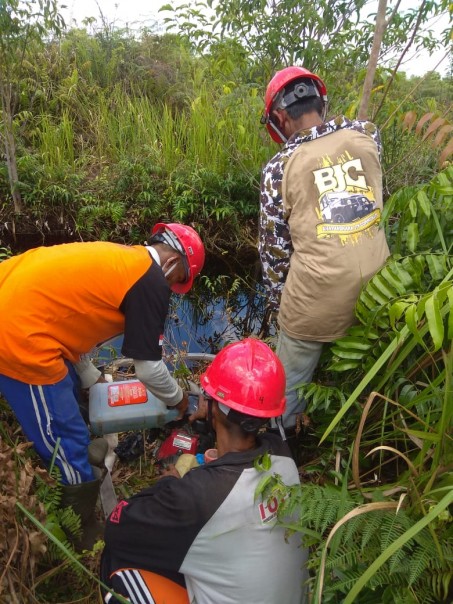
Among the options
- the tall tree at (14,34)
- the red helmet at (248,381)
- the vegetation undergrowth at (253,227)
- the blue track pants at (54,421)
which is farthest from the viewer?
the tall tree at (14,34)

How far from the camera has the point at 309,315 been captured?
223cm

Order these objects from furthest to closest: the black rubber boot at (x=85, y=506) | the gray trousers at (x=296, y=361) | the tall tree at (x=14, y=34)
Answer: the tall tree at (x=14, y=34), the gray trousers at (x=296, y=361), the black rubber boot at (x=85, y=506)

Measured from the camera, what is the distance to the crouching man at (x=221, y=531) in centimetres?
144

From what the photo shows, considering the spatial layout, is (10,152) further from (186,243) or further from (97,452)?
(97,452)

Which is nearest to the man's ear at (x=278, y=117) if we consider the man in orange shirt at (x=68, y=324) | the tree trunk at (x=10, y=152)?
the man in orange shirt at (x=68, y=324)

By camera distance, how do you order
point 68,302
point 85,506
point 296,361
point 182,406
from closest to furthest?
point 68,302 < point 85,506 < point 296,361 < point 182,406

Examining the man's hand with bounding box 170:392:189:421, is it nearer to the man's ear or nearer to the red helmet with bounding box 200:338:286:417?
the red helmet with bounding box 200:338:286:417

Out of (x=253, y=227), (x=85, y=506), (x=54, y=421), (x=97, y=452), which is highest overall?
(x=253, y=227)

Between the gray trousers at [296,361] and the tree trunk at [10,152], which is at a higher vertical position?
the tree trunk at [10,152]

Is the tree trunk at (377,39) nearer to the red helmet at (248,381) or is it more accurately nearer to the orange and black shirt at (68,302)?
the orange and black shirt at (68,302)

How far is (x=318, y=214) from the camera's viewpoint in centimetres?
218

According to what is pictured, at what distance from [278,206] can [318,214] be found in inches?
11.0

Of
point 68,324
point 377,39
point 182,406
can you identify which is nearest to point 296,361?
point 182,406

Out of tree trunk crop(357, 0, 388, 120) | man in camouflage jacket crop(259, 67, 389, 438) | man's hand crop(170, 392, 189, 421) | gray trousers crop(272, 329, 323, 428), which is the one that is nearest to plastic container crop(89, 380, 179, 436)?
man's hand crop(170, 392, 189, 421)
